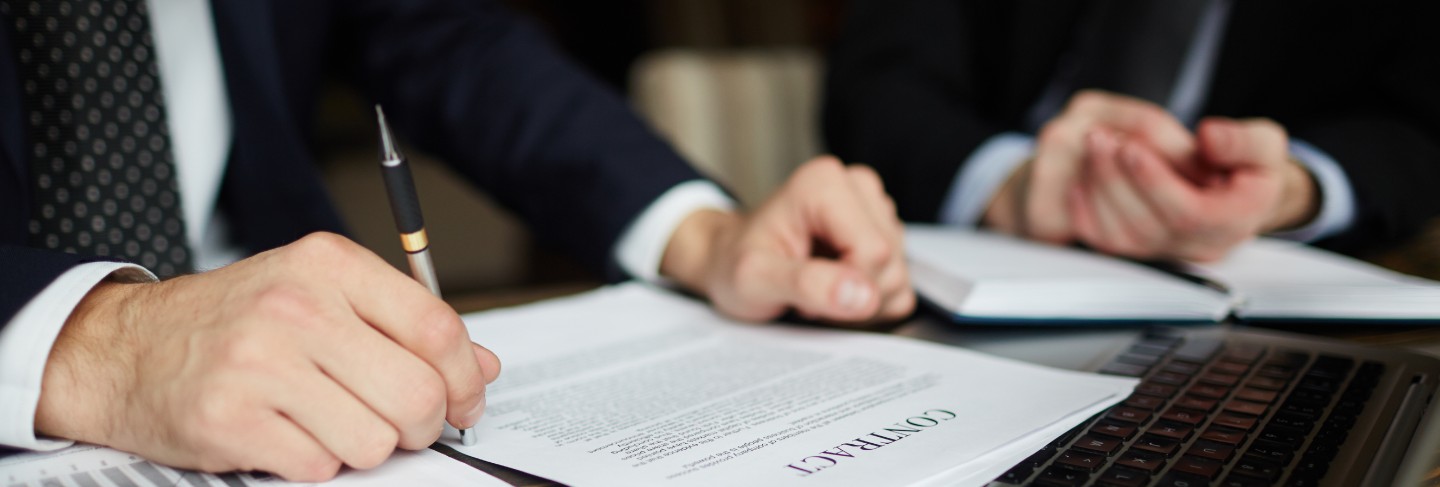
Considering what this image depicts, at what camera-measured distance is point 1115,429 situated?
401 millimetres

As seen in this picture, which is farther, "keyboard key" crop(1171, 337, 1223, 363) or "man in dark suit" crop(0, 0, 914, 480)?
"keyboard key" crop(1171, 337, 1223, 363)

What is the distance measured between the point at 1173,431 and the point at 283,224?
27.4 inches

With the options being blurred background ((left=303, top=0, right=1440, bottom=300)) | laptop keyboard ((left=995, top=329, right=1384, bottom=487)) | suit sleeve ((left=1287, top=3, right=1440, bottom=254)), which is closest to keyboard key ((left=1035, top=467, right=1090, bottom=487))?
laptop keyboard ((left=995, top=329, right=1384, bottom=487))

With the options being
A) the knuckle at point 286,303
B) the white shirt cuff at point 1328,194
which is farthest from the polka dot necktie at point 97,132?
the white shirt cuff at point 1328,194

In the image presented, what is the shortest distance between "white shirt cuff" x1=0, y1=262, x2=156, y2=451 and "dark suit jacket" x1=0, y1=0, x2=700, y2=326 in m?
0.23

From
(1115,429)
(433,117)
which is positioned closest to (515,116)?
(433,117)

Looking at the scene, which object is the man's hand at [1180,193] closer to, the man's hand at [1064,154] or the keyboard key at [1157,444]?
the man's hand at [1064,154]

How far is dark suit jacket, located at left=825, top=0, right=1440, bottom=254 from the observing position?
3.10 feet

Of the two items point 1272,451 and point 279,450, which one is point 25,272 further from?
point 1272,451

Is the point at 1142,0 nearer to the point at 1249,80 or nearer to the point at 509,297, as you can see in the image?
the point at 1249,80

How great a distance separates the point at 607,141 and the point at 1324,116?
3.17 ft

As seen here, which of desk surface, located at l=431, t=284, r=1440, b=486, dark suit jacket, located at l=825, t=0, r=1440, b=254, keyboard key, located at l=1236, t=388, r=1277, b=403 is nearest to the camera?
keyboard key, located at l=1236, t=388, r=1277, b=403

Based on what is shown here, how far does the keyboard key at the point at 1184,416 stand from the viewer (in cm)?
41

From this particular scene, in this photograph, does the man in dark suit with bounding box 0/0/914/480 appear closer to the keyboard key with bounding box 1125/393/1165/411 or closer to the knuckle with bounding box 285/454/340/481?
the knuckle with bounding box 285/454/340/481
